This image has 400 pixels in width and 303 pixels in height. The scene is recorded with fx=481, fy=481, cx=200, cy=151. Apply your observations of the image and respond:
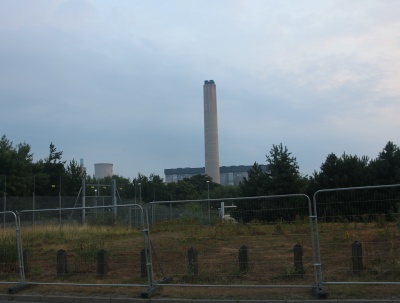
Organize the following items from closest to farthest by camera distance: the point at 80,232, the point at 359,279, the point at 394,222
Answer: the point at 394,222
the point at 359,279
the point at 80,232

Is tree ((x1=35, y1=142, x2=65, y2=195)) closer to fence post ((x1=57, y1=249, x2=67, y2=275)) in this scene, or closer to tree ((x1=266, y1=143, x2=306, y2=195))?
tree ((x1=266, y1=143, x2=306, y2=195))

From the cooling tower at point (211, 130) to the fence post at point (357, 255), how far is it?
99686 millimetres

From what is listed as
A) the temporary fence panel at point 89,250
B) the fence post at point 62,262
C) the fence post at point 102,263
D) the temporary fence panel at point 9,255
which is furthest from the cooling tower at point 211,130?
the fence post at point 102,263

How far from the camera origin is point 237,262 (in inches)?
410

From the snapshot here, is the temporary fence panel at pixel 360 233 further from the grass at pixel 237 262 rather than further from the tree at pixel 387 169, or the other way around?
the tree at pixel 387 169

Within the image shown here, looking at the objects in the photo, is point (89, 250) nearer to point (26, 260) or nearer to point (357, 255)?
point (26, 260)

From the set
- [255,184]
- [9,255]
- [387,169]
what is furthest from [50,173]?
[9,255]

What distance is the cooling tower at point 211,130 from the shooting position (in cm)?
10925

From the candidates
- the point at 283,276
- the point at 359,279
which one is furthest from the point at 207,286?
the point at 359,279

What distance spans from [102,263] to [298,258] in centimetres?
473

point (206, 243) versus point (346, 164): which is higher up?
point (346, 164)

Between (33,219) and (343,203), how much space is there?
8.45m

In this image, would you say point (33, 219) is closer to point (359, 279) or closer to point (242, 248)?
point (242, 248)

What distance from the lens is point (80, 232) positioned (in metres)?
12.9
